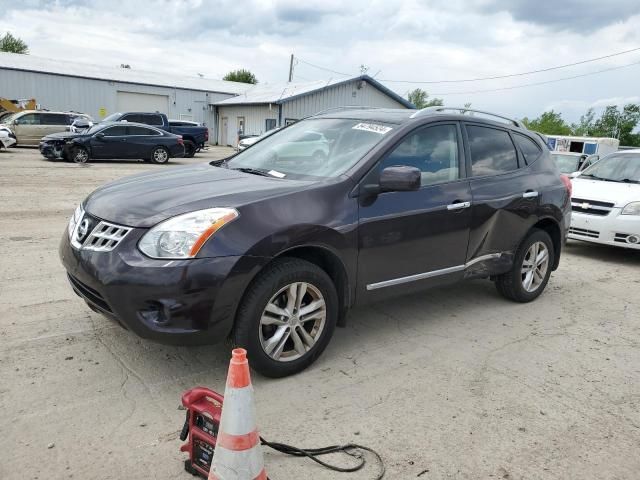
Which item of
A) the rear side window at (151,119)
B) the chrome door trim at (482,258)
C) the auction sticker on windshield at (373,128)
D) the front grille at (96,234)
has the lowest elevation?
the chrome door trim at (482,258)

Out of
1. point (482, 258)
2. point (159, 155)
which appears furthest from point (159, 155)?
point (482, 258)

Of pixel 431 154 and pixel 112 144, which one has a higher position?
pixel 431 154

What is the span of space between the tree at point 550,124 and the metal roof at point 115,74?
100 ft

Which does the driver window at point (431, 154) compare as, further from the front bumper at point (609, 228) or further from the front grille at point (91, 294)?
the front bumper at point (609, 228)

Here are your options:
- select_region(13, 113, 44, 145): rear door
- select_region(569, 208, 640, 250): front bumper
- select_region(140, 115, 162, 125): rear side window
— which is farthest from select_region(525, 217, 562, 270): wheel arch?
select_region(13, 113, 44, 145): rear door

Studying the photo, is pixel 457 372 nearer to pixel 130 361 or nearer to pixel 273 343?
pixel 273 343

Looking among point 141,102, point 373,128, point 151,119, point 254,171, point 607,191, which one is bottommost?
point 607,191

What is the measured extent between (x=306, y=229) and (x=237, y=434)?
1.44 metres

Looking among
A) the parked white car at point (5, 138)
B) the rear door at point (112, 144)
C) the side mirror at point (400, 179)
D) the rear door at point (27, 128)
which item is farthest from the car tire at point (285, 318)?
the rear door at point (27, 128)

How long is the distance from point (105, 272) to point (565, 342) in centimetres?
357

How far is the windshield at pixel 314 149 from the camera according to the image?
3.95 m

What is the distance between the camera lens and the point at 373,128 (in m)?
4.20

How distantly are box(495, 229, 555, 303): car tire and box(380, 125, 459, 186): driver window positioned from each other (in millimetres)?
1254

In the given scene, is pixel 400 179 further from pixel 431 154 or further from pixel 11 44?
pixel 11 44
